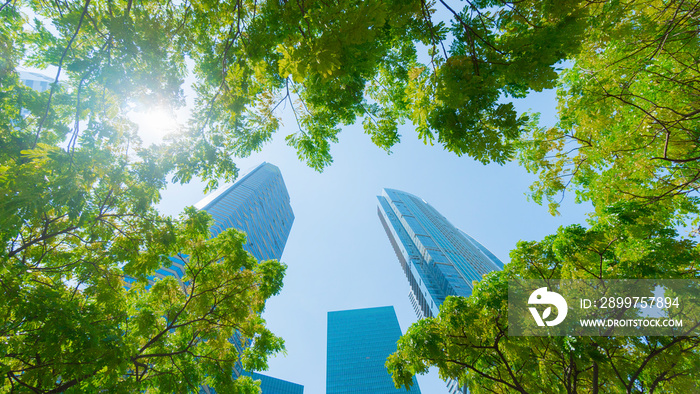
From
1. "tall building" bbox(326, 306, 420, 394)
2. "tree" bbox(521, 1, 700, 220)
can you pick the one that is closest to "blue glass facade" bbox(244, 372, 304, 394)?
"tall building" bbox(326, 306, 420, 394)

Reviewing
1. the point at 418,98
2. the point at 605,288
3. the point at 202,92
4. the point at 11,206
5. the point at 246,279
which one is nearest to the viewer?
the point at 11,206

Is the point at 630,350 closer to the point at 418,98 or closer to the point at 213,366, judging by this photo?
the point at 418,98

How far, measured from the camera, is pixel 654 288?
5082mm

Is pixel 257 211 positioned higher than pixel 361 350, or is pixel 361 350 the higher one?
pixel 257 211

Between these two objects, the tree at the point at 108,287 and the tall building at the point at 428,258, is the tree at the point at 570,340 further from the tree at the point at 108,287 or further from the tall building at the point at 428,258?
the tall building at the point at 428,258

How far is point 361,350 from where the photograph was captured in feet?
248

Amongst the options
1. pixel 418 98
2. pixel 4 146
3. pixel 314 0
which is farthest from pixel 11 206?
pixel 418 98

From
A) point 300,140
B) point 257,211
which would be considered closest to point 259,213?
point 257,211

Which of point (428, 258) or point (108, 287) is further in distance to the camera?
point (428, 258)

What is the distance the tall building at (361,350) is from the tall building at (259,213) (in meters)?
12.1

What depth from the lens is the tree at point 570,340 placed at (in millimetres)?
4957

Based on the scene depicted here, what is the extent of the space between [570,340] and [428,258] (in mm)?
67517

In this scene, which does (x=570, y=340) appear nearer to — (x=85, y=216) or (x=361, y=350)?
(x=85, y=216)

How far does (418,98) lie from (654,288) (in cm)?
635
